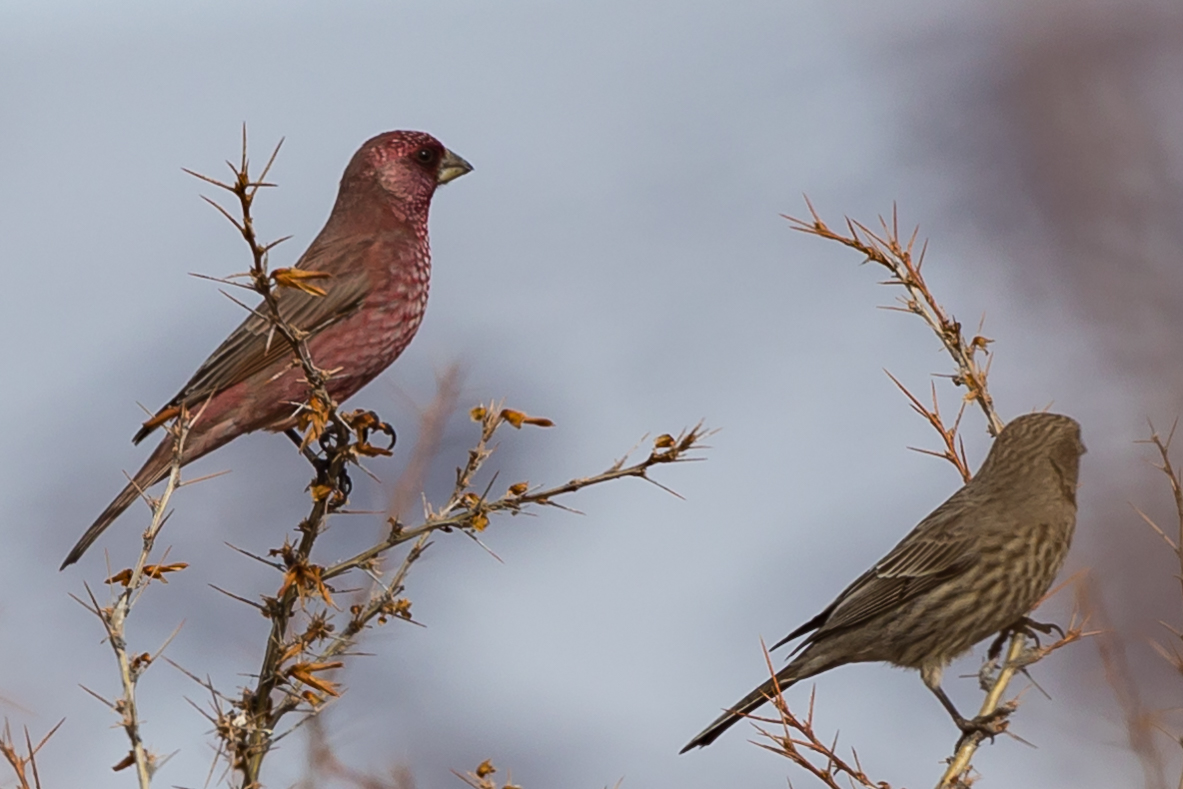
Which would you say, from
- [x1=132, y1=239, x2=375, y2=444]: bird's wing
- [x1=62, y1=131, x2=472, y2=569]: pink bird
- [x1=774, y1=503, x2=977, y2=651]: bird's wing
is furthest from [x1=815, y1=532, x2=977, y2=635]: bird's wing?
[x1=132, y1=239, x2=375, y2=444]: bird's wing

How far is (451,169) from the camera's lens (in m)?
6.36

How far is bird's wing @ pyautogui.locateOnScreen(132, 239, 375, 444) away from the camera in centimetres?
518

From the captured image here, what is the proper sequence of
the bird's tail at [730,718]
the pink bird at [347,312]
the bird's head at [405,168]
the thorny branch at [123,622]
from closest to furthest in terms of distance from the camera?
the thorny branch at [123,622], the bird's tail at [730,718], the pink bird at [347,312], the bird's head at [405,168]

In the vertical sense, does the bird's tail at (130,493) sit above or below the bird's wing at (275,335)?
below

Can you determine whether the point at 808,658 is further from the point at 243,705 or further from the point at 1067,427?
the point at 243,705

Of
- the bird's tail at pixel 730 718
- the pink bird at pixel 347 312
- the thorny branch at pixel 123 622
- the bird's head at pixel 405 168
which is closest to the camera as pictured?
the thorny branch at pixel 123 622

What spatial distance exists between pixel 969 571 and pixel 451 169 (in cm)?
323

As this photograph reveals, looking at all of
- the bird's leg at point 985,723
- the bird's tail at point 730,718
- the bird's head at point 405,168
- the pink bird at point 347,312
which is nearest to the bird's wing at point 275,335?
the pink bird at point 347,312

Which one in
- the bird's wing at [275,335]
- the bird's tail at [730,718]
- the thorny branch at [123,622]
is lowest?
the thorny branch at [123,622]

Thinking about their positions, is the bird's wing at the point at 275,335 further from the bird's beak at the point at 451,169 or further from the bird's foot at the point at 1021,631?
the bird's foot at the point at 1021,631

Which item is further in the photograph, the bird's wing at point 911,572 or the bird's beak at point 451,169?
the bird's beak at point 451,169

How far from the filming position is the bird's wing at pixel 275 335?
17.0 feet

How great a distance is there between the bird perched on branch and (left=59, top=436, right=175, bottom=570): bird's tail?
2.21 m

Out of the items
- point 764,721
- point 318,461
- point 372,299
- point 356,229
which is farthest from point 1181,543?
point 356,229
